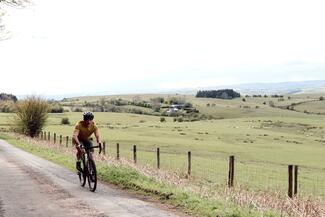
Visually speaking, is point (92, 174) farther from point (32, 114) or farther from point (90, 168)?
point (32, 114)

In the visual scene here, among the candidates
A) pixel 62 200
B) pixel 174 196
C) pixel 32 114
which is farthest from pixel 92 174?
pixel 32 114

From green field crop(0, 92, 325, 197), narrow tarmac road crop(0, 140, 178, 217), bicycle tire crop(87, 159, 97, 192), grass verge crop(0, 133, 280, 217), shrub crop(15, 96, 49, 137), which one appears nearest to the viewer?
grass verge crop(0, 133, 280, 217)

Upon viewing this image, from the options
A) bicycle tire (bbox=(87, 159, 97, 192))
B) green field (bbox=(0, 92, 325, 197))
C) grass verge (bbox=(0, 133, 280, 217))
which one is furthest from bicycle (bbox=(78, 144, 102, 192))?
green field (bbox=(0, 92, 325, 197))

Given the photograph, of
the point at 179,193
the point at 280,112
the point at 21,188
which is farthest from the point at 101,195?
the point at 280,112

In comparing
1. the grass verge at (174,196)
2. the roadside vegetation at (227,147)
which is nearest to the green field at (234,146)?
the roadside vegetation at (227,147)

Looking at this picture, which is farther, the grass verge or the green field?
the green field

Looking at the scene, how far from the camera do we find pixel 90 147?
15.7 meters

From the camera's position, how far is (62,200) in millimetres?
13844

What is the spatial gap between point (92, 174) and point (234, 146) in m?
57.3

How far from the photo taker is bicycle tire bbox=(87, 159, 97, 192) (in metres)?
15.4

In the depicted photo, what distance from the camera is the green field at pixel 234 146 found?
3081 centimetres

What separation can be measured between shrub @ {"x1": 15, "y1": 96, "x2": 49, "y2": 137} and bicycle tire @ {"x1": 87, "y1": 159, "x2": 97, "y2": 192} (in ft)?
199

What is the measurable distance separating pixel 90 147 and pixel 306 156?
1887 inches

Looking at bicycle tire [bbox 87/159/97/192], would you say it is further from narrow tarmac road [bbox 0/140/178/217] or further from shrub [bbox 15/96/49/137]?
shrub [bbox 15/96/49/137]
